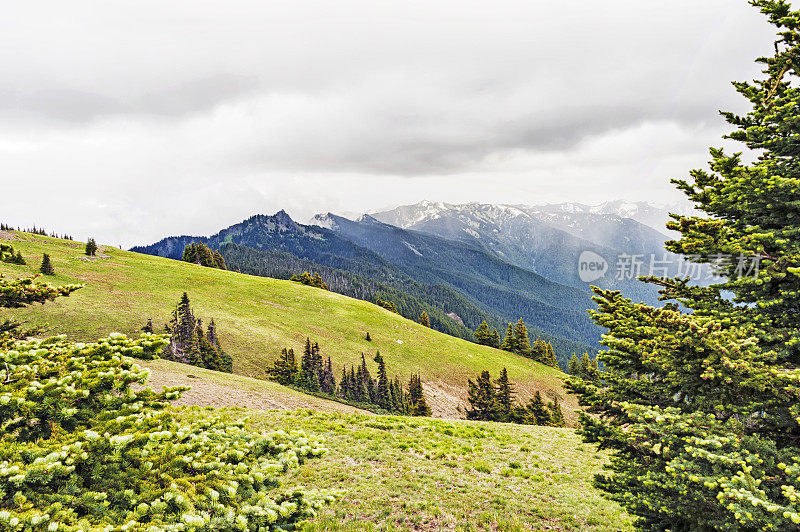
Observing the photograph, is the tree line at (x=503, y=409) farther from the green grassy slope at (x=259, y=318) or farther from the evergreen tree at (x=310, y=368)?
the evergreen tree at (x=310, y=368)

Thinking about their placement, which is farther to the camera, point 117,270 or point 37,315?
point 117,270

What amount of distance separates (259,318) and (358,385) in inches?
1007

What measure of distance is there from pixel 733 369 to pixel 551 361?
341 feet

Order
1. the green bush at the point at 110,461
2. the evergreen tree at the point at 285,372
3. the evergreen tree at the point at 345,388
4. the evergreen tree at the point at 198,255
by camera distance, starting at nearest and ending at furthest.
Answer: the green bush at the point at 110,461 < the evergreen tree at the point at 285,372 < the evergreen tree at the point at 345,388 < the evergreen tree at the point at 198,255

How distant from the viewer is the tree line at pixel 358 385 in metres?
50.7

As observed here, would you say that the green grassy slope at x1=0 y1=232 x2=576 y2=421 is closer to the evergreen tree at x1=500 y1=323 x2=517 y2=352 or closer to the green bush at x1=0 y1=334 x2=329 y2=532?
the evergreen tree at x1=500 y1=323 x2=517 y2=352

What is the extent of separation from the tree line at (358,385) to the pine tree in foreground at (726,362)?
45.3 meters

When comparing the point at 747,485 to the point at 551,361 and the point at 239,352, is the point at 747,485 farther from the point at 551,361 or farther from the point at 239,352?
the point at 551,361

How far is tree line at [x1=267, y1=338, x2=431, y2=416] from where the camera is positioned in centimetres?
5069

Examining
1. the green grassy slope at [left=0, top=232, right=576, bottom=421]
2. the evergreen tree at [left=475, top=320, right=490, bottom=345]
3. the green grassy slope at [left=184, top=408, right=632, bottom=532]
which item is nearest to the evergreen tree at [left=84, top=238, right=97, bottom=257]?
the green grassy slope at [left=0, top=232, right=576, bottom=421]

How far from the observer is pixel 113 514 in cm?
448

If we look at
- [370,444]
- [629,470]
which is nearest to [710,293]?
[629,470]

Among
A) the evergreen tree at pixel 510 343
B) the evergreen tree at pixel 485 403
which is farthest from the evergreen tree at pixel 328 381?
the evergreen tree at pixel 510 343

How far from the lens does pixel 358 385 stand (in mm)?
57719
